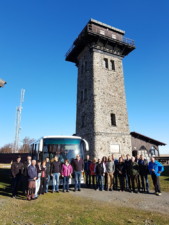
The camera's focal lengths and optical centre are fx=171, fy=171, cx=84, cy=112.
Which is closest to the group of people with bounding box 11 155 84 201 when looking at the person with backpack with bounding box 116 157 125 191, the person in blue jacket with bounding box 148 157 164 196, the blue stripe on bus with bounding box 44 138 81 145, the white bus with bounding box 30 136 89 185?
the white bus with bounding box 30 136 89 185

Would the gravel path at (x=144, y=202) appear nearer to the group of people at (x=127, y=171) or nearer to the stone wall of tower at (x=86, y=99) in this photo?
the group of people at (x=127, y=171)

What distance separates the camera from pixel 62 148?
33.1ft

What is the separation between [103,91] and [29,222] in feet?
56.8

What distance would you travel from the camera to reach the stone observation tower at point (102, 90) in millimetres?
19203

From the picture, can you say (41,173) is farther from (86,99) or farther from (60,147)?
(86,99)

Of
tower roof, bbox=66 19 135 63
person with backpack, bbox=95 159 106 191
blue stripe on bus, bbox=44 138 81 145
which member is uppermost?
tower roof, bbox=66 19 135 63

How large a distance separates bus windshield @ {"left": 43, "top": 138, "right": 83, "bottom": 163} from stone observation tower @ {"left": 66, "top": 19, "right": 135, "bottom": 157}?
8.14m

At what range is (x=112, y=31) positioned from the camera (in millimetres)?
24453

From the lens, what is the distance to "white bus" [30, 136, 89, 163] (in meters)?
9.68

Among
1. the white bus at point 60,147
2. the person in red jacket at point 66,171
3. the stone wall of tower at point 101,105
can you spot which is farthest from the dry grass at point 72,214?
the stone wall of tower at point 101,105

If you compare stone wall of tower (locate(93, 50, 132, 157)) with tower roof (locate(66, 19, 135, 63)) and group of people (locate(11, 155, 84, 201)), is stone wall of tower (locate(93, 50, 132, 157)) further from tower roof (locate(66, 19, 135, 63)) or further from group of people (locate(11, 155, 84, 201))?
group of people (locate(11, 155, 84, 201))

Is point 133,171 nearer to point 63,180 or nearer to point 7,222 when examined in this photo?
point 63,180

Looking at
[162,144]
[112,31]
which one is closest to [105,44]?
[112,31]

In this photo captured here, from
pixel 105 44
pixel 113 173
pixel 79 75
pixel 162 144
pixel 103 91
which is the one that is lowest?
pixel 113 173
